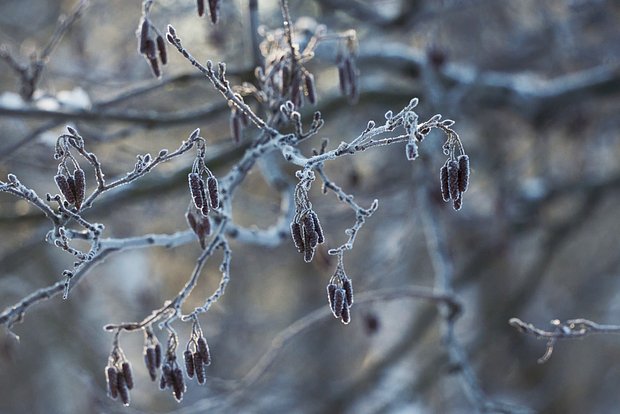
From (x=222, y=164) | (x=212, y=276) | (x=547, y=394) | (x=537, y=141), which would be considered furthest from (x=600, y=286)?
(x=222, y=164)

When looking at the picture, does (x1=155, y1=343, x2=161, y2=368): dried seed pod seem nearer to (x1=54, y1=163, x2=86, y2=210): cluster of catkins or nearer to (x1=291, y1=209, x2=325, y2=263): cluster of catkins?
(x1=54, y1=163, x2=86, y2=210): cluster of catkins

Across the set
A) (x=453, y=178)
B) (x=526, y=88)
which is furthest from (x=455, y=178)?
(x=526, y=88)

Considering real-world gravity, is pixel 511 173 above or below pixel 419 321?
above

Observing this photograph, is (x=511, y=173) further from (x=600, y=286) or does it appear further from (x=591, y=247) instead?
(x=591, y=247)

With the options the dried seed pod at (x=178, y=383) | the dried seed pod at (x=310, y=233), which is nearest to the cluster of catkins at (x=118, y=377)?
the dried seed pod at (x=178, y=383)

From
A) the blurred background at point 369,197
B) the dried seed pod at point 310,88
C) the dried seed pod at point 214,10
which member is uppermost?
the dried seed pod at point 214,10

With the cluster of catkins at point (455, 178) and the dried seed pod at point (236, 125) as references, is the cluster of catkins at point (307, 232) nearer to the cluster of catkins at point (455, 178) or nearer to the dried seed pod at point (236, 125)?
the cluster of catkins at point (455, 178)
